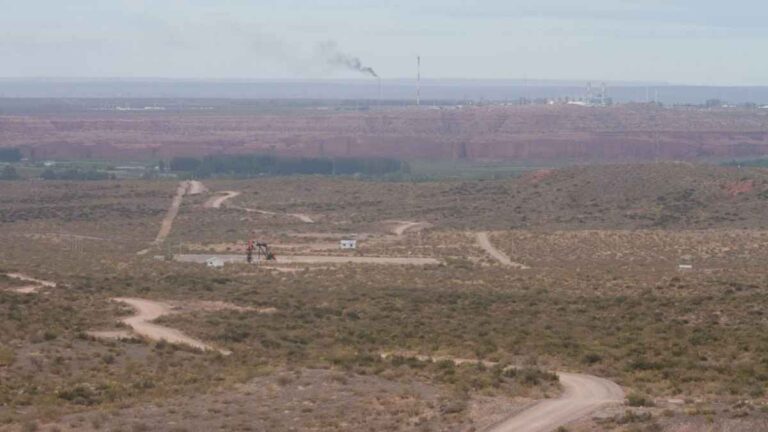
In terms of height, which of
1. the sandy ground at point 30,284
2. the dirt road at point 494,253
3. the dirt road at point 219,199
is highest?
the sandy ground at point 30,284

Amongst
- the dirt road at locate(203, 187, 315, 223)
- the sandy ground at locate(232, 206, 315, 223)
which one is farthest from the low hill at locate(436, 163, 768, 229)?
the dirt road at locate(203, 187, 315, 223)

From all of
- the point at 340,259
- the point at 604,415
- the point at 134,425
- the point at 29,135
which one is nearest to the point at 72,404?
the point at 134,425

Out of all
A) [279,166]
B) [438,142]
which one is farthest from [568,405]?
[438,142]

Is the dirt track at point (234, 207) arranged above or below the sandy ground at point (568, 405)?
below

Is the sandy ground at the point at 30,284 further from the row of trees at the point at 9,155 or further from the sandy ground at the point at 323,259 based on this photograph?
the row of trees at the point at 9,155

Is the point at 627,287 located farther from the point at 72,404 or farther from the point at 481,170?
the point at 481,170

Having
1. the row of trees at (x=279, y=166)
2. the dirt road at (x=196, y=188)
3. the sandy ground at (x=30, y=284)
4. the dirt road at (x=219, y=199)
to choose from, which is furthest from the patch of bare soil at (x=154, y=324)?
the row of trees at (x=279, y=166)
